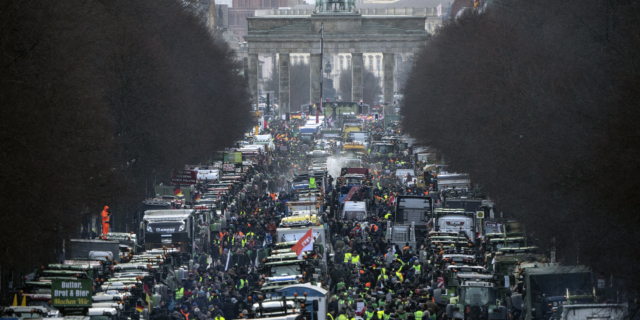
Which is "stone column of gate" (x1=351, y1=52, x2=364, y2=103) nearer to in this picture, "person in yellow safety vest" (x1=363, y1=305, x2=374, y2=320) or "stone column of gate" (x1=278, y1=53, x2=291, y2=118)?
"stone column of gate" (x1=278, y1=53, x2=291, y2=118)

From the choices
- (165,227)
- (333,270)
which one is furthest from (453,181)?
(333,270)

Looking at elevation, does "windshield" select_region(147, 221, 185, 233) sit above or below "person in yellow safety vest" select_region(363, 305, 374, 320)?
above

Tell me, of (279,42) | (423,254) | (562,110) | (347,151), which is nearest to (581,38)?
(562,110)

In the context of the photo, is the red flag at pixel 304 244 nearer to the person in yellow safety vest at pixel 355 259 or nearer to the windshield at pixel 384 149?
the person in yellow safety vest at pixel 355 259

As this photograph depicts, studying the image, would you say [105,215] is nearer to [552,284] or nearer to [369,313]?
[369,313]

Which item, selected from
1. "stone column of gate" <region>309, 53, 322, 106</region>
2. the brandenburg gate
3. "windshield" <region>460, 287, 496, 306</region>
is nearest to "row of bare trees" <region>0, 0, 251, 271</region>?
"windshield" <region>460, 287, 496, 306</region>

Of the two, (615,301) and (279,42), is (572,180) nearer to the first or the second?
(615,301)
